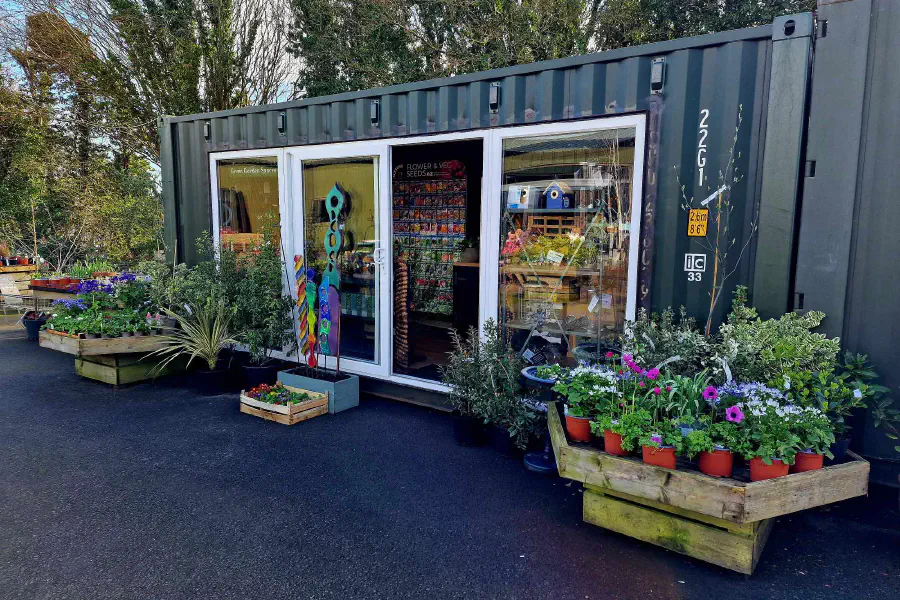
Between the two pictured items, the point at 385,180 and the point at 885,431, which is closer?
the point at 885,431

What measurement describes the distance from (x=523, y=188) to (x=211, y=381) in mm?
A: 3278

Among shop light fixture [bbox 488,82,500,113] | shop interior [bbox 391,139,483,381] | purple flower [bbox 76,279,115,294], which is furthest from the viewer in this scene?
shop interior [bbox 391,139,483,381]

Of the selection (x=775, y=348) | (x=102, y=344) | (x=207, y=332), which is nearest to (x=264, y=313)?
(x=207, y=332)

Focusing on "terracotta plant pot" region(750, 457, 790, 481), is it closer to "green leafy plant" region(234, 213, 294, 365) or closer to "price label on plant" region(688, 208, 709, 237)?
"price label on plant" region(688, 208, 709, 237)

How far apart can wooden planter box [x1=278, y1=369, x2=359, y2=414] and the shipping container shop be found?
0.30 metres

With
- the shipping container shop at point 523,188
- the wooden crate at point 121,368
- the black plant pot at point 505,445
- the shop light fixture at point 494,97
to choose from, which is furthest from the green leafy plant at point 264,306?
the shop light fixture at point 494,97

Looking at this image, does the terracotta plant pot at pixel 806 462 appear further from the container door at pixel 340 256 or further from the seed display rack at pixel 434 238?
the seed display rack at pixel 434 238

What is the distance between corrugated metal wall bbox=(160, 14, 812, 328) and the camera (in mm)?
3258

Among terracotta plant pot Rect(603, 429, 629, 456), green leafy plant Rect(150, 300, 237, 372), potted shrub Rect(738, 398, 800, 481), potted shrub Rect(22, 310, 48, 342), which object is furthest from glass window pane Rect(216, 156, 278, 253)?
potted shrub Rect(738, 398, 800, 481)

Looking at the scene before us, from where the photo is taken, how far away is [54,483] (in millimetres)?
3340

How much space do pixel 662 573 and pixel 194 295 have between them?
436cm

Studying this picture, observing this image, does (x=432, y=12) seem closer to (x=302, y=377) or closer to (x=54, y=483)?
(x=302, y=377)

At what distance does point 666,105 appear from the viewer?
349 centimetres

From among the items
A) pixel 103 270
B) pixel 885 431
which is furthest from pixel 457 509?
pixel 103 270
